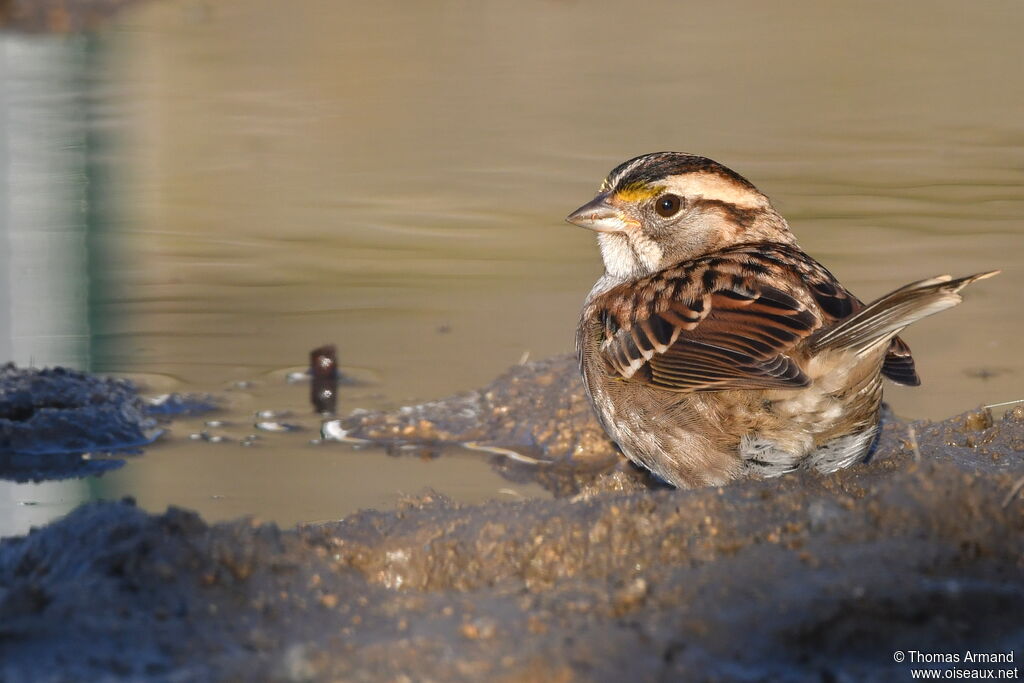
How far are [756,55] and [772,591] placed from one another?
43.3ft

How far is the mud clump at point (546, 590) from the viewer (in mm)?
2857

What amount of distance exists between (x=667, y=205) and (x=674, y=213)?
0.04 meters

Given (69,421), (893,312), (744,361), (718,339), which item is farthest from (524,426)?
(893,312)

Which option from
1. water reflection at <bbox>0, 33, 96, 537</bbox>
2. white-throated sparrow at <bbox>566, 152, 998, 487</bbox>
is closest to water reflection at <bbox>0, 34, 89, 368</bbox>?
water reflection at <bbox>0, 33, 96, 537</bbox>

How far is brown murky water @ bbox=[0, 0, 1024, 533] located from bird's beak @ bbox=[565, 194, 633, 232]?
3.39ft

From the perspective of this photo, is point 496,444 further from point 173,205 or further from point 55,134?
point 55,134

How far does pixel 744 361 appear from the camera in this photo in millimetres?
4336

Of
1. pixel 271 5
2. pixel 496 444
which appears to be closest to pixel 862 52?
pixel 271 5

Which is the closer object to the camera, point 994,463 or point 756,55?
point 994,463

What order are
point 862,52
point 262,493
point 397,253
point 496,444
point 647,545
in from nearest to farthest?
point 647,545, point 262,493, point 496,444, point 397,253, point 862,52

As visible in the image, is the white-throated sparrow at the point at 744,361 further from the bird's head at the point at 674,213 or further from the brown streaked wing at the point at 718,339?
the bird's head at the point at 674,213

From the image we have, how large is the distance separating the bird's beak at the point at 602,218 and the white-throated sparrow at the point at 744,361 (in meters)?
0.26

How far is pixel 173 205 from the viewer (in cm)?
1001

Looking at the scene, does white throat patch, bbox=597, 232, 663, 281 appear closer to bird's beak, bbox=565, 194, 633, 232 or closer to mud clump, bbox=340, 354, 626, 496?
bird's beak, bbox=565, 194, 633, 232
